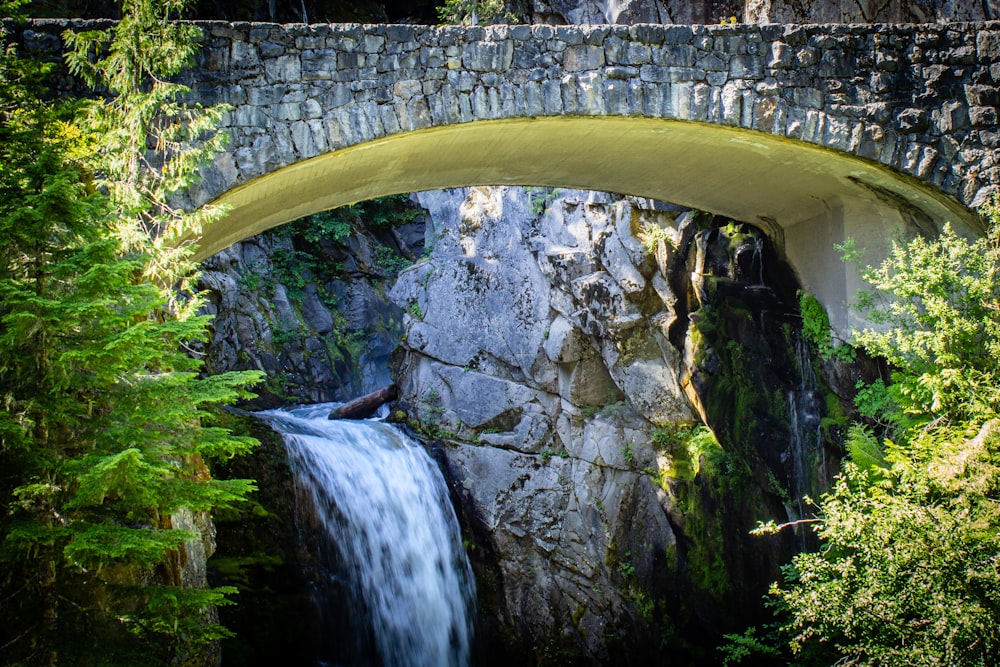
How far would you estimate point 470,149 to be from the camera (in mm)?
6355

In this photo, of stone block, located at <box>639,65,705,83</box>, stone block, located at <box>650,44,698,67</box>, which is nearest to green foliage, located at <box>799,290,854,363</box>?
stone block, located at <box>639,65,705,83</box>

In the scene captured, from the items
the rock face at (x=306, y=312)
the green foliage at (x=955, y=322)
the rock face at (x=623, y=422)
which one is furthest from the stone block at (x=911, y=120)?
the rock face at (x=306, y=312)

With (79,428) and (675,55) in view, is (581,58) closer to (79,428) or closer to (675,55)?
(675,55)

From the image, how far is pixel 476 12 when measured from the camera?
11.0 metres

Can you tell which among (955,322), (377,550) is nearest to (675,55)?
(955,322)

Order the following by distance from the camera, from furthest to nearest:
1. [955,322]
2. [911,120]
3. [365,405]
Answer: [365,405] → [911,120] → [955,322]

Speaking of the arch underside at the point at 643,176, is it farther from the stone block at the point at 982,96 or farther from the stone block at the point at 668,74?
the stone block at the point at 982,96

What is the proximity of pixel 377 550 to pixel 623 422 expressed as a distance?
3732mm

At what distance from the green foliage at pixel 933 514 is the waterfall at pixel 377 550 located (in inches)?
211

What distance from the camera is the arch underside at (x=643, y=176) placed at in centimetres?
593

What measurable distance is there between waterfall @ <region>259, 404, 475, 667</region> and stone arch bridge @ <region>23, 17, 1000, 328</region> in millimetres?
3903

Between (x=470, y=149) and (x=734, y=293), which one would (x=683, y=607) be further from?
(x=470, y=149)

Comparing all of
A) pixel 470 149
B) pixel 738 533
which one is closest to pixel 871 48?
pixel 470 149

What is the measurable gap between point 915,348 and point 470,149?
3948mm
